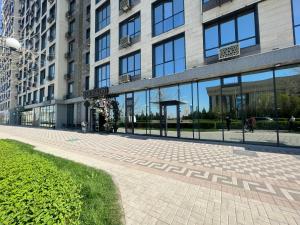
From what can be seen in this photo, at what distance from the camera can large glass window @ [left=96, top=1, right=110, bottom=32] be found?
2177 cm

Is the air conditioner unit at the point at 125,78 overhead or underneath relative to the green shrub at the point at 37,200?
overhead

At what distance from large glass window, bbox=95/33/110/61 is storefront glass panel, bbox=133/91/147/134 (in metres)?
7.16

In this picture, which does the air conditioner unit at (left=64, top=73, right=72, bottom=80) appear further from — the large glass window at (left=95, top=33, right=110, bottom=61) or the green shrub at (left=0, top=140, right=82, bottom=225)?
the green shrub at (left=0, top=140, right=82, bottom=225)

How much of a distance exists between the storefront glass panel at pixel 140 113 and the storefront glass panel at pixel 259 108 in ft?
26.8

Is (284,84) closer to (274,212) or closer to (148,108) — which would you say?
(274,212)

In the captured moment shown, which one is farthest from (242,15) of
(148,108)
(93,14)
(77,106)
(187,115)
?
(77,106)

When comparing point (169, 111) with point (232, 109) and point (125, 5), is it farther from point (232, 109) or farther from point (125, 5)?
point (125, 5)

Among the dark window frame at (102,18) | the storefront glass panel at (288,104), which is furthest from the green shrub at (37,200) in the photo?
the dark window frame at (102,18)

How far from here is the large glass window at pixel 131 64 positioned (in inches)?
A: 689

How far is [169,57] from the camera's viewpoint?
15.0 meters

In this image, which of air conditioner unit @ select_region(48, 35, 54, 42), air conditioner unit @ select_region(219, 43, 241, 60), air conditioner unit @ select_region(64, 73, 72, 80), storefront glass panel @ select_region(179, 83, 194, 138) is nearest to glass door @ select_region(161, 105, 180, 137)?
storefront glass panel @ select_region(179, 83, 194, 138)

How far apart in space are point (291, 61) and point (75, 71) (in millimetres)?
26923

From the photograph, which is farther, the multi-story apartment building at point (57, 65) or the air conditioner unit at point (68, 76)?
the air conditioner unit at point (68, 76)

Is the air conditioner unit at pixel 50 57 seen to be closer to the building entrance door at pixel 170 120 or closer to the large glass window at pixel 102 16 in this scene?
the large glass window at pixel 102 16
